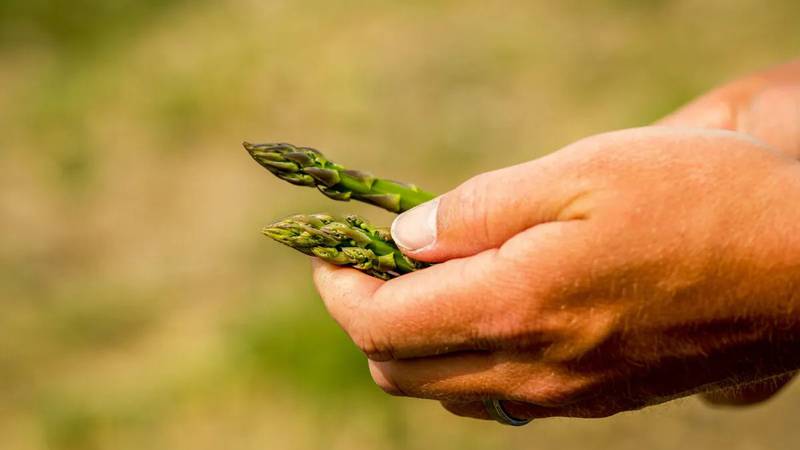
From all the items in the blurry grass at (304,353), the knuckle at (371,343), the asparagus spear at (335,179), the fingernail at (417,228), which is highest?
the asparagus spear at (335,179)

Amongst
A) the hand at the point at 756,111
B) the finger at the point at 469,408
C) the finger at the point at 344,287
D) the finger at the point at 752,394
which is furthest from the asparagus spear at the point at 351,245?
the hand at the point at 756,111

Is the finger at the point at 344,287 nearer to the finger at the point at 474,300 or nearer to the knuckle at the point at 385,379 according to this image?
the finger at the point at 474,300

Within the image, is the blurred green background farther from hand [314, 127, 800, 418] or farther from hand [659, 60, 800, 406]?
hand [314, 127, 800, 418]

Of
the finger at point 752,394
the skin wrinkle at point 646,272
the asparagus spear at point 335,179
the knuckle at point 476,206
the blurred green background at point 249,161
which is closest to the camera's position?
the skin wrinkle at point 646,272

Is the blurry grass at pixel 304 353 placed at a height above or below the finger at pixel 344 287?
below

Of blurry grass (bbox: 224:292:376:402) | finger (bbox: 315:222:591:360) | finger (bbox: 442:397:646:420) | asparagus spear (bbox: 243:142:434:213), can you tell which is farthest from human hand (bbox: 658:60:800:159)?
blurry grass (bbox: 224:292:376:402)

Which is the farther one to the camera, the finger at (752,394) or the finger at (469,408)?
the finger at (752,394)

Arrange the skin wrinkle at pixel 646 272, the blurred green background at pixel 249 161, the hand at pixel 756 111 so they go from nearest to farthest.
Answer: the skin wrinkle at pixel 646 272, the hand at pixel 756 111, the blurred green background at pixel 249 161
